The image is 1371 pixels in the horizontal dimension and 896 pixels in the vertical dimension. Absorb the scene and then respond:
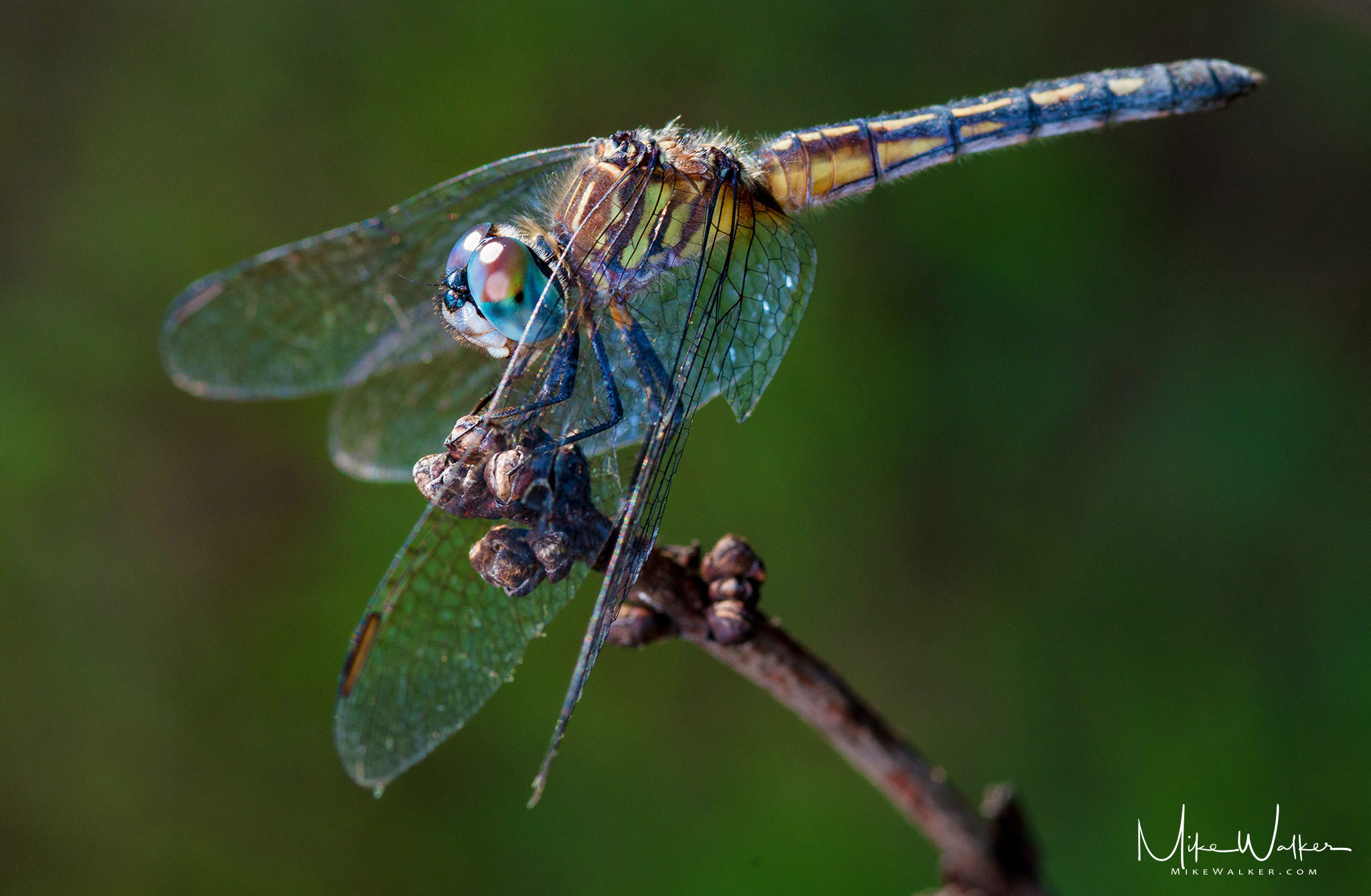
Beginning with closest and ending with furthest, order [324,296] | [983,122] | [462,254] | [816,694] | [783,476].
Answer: [816,694] → [462,254] → [324,296] → [983,122] → [783,476]

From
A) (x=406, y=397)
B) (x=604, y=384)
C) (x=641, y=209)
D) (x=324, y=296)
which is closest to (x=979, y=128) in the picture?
(x=641, y=209)

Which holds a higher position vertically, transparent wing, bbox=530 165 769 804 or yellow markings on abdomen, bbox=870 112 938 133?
yellow markings on abdomen, bbox=870 112 938 133

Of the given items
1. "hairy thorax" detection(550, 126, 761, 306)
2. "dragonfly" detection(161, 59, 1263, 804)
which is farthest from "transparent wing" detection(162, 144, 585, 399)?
"hairy thorax" detection(550, 126, 761, 306)

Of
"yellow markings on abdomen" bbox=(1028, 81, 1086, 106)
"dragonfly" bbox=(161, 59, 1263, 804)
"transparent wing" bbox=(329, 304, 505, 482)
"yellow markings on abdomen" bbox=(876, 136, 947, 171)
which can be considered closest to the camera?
"dragonfly" bbox=(161, 59, 1263, 804)

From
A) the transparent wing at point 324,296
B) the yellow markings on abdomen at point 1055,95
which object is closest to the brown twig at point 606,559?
the transparent wing at point 324,296

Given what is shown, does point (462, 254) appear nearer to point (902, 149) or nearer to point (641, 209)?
point (641, 209)

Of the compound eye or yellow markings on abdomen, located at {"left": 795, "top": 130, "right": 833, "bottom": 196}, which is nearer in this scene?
the compound eye

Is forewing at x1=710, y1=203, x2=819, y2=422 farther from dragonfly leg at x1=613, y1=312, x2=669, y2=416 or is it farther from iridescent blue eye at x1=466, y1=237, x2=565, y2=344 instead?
iridescent blue eye at x1=466, y1=237, x2=565, y2=344

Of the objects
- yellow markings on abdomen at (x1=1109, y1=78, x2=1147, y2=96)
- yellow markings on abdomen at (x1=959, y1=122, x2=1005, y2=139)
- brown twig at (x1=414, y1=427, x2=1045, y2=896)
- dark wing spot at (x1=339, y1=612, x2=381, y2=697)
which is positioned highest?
yellow markings on abdomen at (x1=1109, y1=78, x2=1147, y2=96)

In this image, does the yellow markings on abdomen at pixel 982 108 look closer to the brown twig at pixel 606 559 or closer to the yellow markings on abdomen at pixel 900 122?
the yellow markings on abdomen at pixel 900 122
